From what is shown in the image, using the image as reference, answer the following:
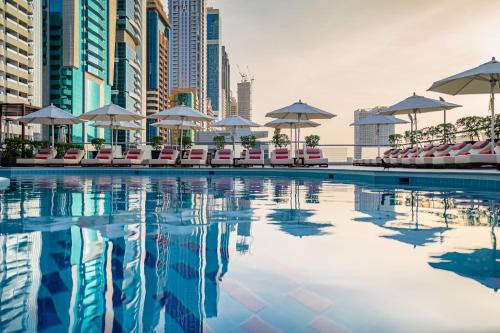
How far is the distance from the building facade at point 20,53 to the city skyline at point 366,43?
117 ft

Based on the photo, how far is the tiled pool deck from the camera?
25.9ft

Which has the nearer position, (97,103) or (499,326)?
(499,326)

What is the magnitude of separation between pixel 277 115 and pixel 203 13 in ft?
405

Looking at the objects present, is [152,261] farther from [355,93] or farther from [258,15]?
[355,93]

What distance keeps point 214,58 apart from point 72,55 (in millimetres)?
101984

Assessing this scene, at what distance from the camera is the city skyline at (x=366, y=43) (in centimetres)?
1342

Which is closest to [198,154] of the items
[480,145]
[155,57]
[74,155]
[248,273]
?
[74,155]

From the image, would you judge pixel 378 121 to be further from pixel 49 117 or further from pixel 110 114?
pixel 49 117

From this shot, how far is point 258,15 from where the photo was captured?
19.0 metres

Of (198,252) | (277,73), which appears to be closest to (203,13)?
(277,73)

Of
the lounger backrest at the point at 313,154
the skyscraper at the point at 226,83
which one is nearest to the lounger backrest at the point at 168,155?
the lounger backrest at the point at 313,154

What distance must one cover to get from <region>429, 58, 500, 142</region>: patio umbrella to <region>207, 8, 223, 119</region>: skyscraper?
5433 inches

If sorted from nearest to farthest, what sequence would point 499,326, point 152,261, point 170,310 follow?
point 499,326 → point 170,310 → point 152,261

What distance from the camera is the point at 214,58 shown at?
153m
